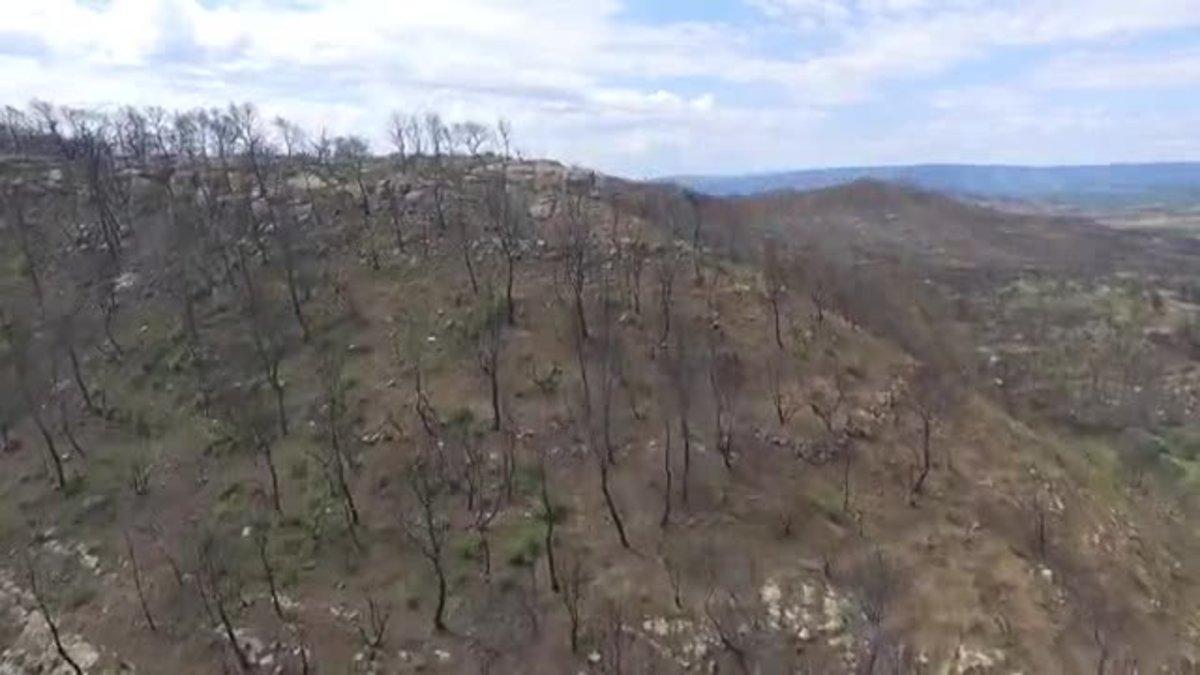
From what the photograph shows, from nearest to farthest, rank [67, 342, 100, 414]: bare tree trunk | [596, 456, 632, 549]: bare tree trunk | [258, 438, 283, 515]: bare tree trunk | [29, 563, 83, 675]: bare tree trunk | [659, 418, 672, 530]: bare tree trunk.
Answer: [29, 563, 83, 675]: bare tree trunk → [596, 456, 632, 549]: bare tree trunk → [659, 418, 672, 530]: bare tree trunk → [258, 438, 283, 515]: bare tree trunk → [67, 342, 100, 414]: bare tree trunk

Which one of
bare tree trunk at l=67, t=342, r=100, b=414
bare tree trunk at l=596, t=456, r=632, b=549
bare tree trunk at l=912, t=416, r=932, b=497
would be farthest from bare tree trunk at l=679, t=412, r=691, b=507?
bare tree trunk at l=67, t=342, r=100, b=414

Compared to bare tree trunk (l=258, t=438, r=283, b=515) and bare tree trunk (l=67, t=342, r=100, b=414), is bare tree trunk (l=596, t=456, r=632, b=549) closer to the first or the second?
bare tree trunk (l=258, t=438, r=283, b=515)

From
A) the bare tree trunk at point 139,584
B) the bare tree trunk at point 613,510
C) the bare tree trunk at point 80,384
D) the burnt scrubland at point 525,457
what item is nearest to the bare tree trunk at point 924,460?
the burnt scrubland at point 525,457

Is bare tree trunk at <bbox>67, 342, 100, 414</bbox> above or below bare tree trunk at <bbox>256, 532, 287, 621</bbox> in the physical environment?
above

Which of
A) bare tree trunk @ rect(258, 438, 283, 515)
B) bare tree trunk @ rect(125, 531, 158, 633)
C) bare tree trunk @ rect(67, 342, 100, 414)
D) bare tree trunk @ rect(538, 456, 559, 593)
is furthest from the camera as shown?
bare tree trunk @ rect(67, 342, 100, 414)

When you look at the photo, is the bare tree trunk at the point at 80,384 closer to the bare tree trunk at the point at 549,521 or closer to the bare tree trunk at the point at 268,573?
the bare tree trunk at the point at 268,573

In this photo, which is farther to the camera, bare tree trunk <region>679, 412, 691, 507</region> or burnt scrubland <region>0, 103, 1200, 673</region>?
bare tree trunk <region>679, 412, 691, 507</region>

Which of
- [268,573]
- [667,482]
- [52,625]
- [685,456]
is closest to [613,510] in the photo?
[667,482]

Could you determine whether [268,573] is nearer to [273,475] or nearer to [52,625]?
[273,475]
